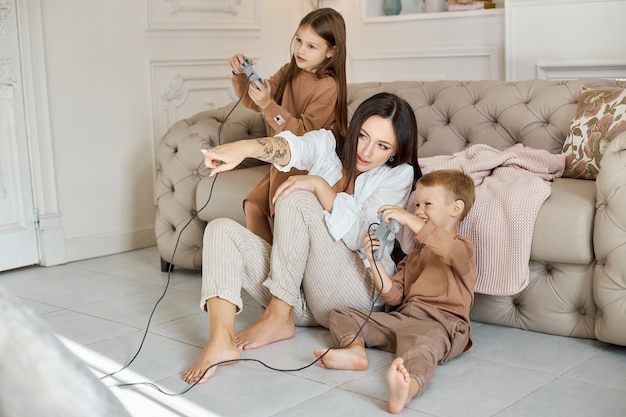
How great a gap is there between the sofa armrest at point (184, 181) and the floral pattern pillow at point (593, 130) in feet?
4.26

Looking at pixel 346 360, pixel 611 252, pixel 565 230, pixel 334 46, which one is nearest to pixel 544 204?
pixel 565 230

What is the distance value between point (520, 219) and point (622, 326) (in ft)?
1.29

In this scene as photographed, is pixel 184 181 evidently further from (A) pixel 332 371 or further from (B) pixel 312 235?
(A) pixel 332 371

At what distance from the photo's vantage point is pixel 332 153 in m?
2.43

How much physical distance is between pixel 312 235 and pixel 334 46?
0.73m

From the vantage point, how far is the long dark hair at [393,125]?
7.52 feet

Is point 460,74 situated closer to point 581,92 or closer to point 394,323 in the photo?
point 581,92

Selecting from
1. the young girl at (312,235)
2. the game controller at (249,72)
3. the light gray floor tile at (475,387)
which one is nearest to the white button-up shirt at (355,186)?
the young girl at (312,235)

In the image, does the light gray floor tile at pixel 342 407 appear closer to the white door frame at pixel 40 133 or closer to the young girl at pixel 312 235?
the young girl at pixel 312 235

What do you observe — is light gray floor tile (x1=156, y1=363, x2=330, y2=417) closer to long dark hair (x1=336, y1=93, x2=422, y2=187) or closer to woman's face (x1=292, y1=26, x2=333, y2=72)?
long dark hair (x1=336, y1=93, x2=422, y2=187)

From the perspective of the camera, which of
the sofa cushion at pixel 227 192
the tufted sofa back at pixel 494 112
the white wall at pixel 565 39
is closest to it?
the tufted sofa back at pixel 494 112

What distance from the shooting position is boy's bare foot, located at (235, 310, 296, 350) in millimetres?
2248

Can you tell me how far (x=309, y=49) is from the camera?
2582 mm

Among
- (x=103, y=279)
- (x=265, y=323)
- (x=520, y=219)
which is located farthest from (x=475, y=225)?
(x=103, y=279)
